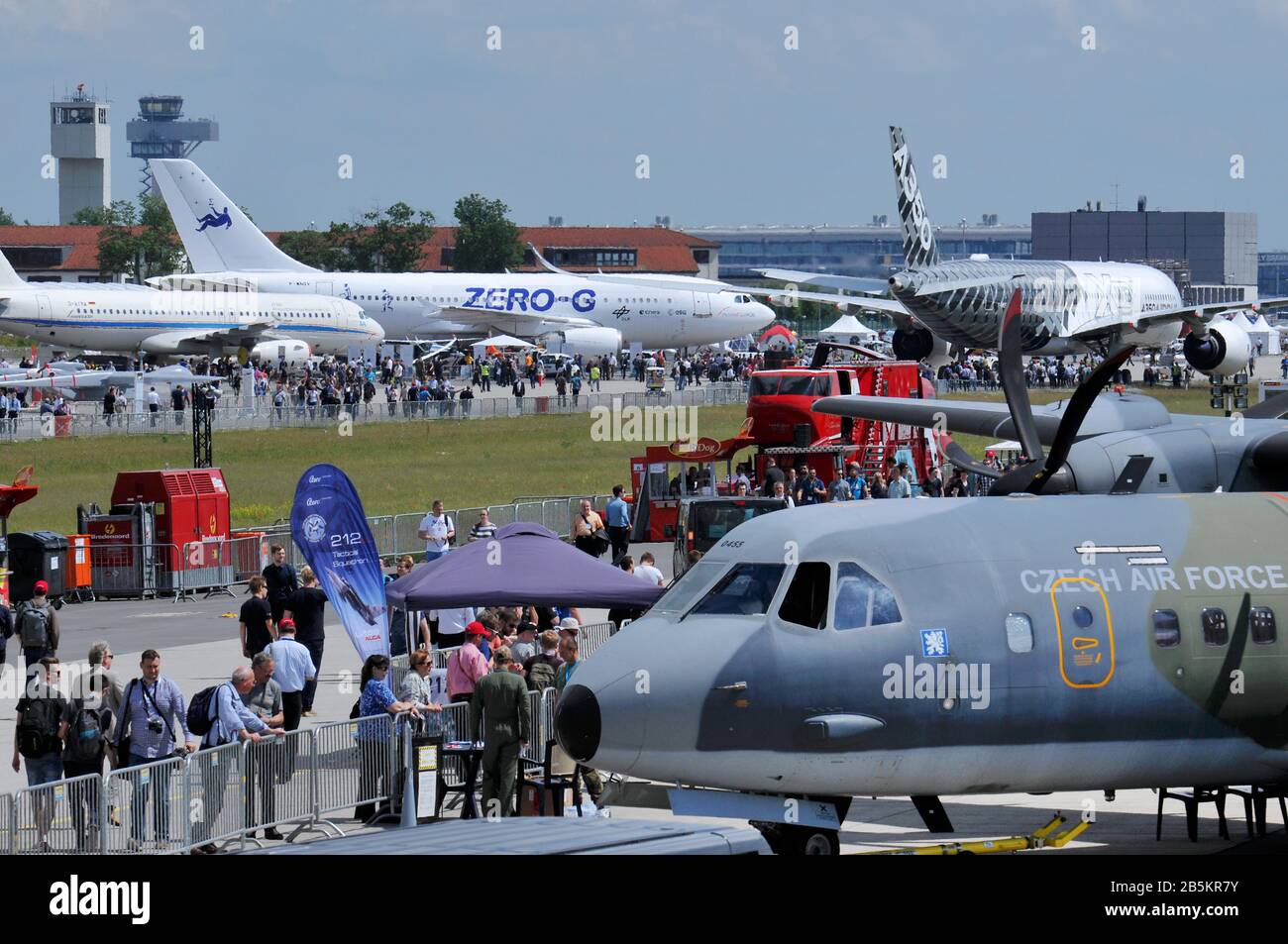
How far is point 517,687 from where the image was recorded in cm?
1617

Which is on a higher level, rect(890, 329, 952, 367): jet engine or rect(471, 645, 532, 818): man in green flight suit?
rect(890, 329, 952, 367): jet engine

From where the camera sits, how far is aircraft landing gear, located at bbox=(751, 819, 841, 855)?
12742mm

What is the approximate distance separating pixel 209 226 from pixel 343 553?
78.4 meters

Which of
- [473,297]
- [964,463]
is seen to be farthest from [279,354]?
[964,463]

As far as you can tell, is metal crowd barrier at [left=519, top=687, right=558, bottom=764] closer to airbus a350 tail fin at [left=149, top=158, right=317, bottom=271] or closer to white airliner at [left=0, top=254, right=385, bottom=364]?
white airliner at [left=0, top=254, right=385, bottom=364]

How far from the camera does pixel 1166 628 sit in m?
13.6

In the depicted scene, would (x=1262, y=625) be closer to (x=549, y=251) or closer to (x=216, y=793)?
(x=216, y=793)

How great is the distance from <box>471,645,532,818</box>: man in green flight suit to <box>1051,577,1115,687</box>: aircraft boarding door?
204 inches

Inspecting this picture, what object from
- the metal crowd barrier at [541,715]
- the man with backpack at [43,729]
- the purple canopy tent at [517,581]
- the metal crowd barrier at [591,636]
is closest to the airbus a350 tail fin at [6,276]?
the metal crowd barrier at [591,636]

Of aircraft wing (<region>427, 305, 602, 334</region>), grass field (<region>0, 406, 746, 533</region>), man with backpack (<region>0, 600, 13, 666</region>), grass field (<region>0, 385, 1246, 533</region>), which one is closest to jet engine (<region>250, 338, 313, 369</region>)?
aircraft wing (<region>427, 305, 602, 334</region>)

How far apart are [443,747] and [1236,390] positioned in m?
21.2

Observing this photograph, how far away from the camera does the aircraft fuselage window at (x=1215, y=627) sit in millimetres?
13680
